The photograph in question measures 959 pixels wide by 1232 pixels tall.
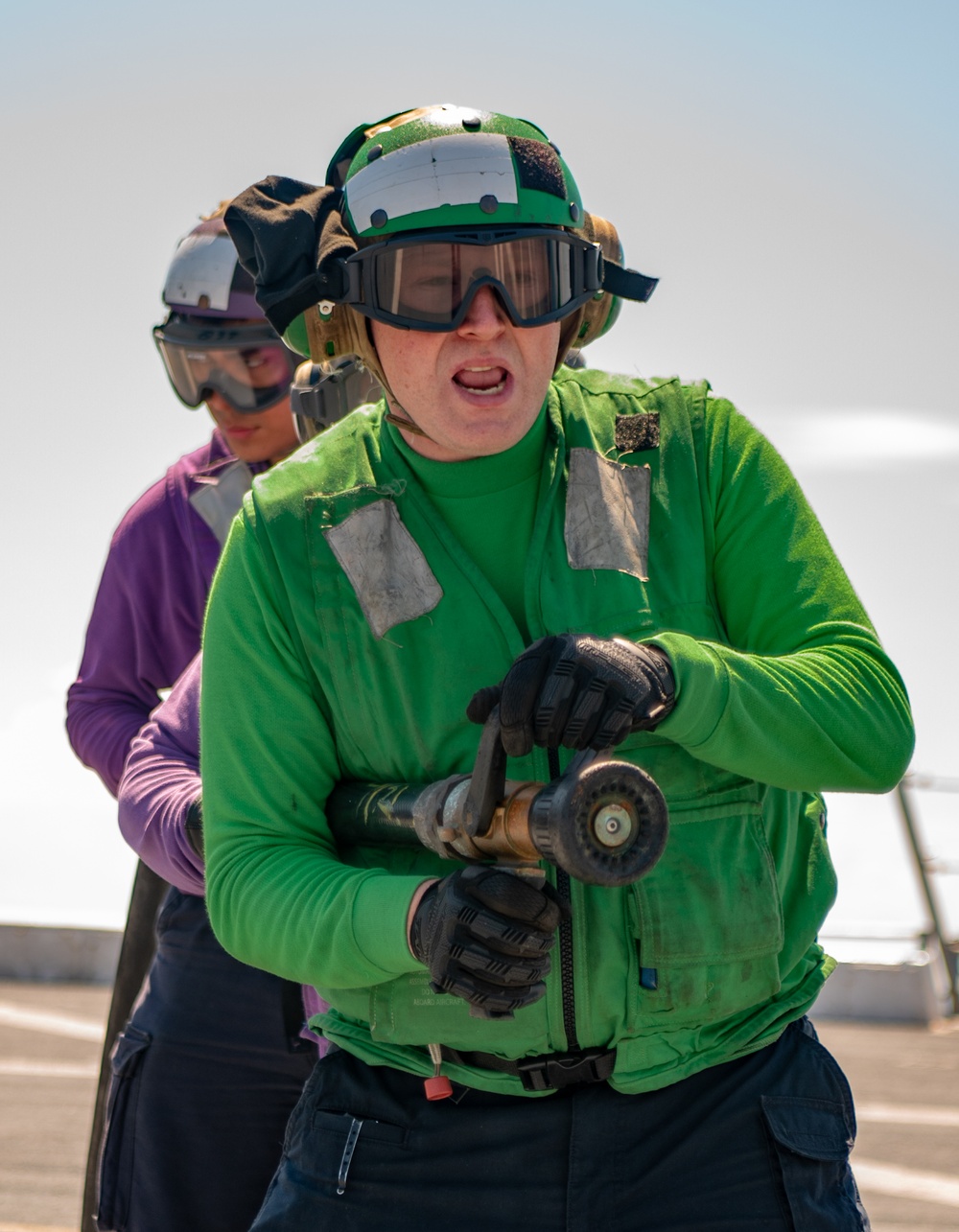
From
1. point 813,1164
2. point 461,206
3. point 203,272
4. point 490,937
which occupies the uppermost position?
point 461,206

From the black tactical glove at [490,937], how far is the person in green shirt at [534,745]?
2cm

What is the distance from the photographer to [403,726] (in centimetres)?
243

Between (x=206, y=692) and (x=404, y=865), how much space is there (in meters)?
0.39

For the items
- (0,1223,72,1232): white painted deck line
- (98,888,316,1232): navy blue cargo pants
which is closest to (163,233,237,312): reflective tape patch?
(98,888,316,1232): navy blue cargo pants

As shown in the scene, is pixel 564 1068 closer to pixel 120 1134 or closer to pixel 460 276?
pixel 460 276

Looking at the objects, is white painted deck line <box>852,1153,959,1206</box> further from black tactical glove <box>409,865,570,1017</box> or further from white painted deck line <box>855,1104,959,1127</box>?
black tactical glove <box>409,865,570,1017</box>

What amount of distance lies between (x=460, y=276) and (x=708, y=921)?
1.00m

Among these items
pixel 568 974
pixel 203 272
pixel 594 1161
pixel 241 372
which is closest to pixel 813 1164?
pixel 594 1161

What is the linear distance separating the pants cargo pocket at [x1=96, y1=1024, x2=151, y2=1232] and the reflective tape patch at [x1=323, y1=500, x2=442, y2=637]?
1.71 m

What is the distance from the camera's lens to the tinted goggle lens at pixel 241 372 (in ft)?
14.3

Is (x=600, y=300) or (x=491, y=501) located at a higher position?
(x=600, y=300)

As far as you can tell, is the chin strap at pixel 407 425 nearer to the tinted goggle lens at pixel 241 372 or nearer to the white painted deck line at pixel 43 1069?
the tinted goggle lens at pixel 241 372

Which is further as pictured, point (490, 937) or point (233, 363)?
point (233, 363)

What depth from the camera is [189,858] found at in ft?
10.3
